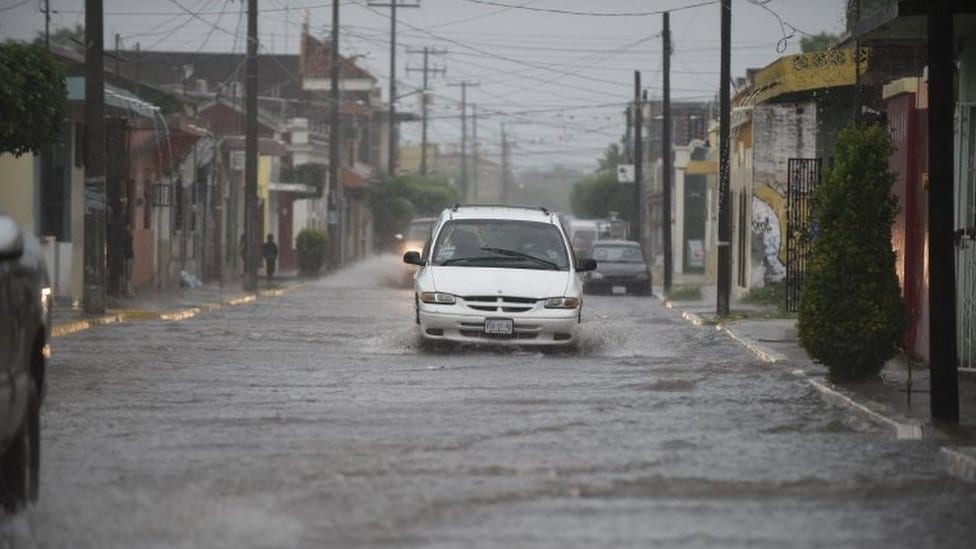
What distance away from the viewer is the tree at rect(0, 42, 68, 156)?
78.5 ft

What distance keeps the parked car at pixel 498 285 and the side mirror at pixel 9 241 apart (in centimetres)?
1476

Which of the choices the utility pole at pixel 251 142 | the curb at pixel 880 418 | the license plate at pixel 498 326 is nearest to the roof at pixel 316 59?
the utility pole at pixel 251 142

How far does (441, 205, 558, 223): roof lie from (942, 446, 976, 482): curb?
13.6 meters

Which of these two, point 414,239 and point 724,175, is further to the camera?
point 414,239

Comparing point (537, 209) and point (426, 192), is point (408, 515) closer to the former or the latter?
point (537, 209)

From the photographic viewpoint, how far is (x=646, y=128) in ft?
378

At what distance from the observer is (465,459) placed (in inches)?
486

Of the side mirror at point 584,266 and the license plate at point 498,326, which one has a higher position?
the side mirror at point 584,266

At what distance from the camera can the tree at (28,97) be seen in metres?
23.9

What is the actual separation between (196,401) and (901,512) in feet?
25.7

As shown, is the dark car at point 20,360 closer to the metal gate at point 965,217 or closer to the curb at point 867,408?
the curb at point 867,408

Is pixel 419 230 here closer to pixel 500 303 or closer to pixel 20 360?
pixel 500 303

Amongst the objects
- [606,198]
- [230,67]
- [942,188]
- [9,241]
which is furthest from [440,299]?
[606,198]

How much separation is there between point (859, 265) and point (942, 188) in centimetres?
378
